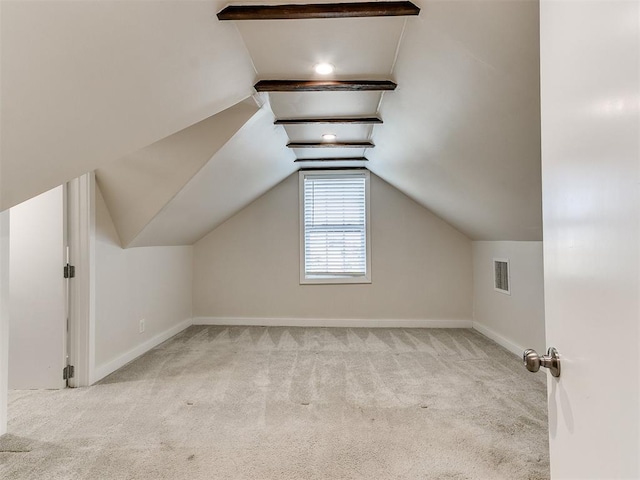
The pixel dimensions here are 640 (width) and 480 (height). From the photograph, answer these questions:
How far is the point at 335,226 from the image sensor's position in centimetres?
503

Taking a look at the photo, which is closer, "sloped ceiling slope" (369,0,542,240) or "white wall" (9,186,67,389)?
"sloped ceiling slope" (369,0,542,240)

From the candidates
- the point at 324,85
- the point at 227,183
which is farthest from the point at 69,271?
the point at 324,85

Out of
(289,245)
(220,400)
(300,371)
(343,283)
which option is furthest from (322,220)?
(220,400)

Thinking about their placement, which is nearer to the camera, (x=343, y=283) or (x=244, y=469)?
(x=244, y=469)

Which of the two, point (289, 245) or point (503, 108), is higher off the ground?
point (503, 108)

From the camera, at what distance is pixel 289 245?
5.01 meters

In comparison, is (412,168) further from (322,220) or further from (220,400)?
(220,400)

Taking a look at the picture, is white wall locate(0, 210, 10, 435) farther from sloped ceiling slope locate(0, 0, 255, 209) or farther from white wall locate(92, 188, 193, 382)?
white wall locate(92, 188, 193, 382)

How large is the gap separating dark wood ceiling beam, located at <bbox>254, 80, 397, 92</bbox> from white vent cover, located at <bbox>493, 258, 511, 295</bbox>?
2363mm

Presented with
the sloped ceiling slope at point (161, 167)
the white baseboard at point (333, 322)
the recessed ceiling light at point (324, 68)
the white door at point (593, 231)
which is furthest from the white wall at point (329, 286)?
the white door at point (593, 231)

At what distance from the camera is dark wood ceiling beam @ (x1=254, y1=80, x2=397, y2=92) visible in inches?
93.6

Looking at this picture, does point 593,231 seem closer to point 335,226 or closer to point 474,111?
point 474,111

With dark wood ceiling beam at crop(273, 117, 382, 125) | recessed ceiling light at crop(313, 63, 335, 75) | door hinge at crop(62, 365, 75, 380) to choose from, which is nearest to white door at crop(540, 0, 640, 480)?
recessed ceiling light at crop(313, 63, 335, 75)

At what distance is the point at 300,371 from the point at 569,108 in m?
2.80
